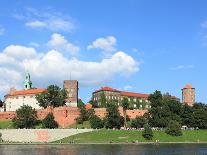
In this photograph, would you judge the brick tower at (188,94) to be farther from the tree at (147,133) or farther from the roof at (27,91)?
the tree at (147,133)

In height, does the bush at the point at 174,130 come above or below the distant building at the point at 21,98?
below

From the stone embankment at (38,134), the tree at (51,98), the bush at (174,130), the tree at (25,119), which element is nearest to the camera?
the stone embankment at (38,134)

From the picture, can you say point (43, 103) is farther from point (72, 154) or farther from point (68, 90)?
point (72, 154)

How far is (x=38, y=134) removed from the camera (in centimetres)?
7862

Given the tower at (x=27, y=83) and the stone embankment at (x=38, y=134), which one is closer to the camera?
the stone embankment at (x=38, y=134)

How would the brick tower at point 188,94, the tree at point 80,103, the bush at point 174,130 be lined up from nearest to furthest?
the bush at point 174,130 → the tree at point 80,103 → the brick tower at point 188,94

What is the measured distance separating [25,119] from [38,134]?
11.3m

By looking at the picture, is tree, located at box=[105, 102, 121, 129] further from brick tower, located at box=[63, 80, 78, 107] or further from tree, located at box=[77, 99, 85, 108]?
brick tower, located at box=[63, 80, 78, 107]

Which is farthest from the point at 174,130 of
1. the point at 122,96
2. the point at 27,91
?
the point at 27,91

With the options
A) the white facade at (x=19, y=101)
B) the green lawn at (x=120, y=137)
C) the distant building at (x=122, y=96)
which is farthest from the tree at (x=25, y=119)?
the distant building at (x=122, y=96)

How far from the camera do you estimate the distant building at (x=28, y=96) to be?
11606 centimetres

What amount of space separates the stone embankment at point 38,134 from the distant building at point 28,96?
35.3 meters

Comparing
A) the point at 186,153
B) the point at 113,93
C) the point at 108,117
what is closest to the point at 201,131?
the point at 108,117

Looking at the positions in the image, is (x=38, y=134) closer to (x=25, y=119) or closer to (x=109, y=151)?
(x=25, y=119)
